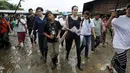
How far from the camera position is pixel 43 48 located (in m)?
6.94

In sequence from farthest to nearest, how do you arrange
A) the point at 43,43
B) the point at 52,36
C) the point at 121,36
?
the point at 43,43 → the point at 52,36 → the point at 121,36

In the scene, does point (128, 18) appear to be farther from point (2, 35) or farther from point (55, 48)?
point (2, 35)

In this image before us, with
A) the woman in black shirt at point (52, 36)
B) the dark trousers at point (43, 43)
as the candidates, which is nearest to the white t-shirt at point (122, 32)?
the woman in black shirt at point (52, 36)

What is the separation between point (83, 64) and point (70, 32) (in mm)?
1324

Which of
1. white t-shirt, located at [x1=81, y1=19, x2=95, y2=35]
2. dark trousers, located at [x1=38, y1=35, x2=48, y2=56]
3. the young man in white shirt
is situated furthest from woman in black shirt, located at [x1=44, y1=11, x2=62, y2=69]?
the young man in white shirt

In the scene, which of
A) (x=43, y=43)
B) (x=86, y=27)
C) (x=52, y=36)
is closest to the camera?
(x=52, y=36)

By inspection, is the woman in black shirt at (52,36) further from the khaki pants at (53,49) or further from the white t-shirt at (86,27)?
the white t-shirt at (86,27)

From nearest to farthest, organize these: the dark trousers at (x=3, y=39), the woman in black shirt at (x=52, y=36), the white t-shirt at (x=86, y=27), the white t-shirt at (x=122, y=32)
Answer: the white t-shirt at (x=122, y=32)
the woman in black shirt at (x=52, y=36)
the white t-shirt at (x=86, y=27)
the dark trousers at (x=3, y=39)

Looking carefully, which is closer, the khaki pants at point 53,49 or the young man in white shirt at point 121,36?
the young man in white shirt at point 121,36

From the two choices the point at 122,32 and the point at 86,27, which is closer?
the point at 122,32

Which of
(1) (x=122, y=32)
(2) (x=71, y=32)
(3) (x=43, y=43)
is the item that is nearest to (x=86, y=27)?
(2) (x=71, y=32)

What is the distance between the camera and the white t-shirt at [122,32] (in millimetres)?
4195

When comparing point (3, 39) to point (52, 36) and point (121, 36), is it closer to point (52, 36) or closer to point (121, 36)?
point (52, 36)

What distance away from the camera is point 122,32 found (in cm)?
424
